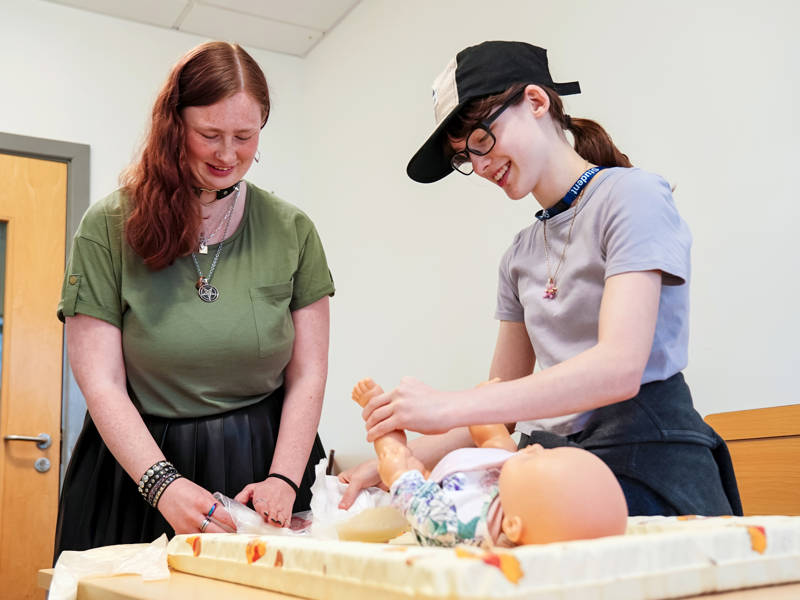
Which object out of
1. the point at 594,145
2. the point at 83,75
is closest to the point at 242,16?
the point at 83,75

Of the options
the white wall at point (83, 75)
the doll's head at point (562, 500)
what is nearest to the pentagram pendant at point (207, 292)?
Result: the doll's head at point (562, 500)

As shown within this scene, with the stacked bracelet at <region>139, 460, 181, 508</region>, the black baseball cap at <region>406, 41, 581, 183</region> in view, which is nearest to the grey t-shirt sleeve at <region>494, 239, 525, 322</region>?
the black baseball cap at <region>406, 41, 581, 183</region>

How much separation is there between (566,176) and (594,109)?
120cm

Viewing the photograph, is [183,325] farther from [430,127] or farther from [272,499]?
[430,127]

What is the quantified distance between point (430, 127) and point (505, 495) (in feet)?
8.00

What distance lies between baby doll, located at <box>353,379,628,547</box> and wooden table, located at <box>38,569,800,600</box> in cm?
11

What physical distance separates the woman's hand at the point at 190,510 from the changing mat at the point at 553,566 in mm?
364

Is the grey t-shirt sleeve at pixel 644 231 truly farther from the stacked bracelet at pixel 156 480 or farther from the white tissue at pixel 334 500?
the stacked bracelet at pixel 156 480

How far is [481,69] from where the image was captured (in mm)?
1146

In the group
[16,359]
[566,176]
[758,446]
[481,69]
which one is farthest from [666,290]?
[16,359]

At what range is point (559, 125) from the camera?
1216mm

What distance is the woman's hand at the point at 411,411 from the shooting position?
887mm

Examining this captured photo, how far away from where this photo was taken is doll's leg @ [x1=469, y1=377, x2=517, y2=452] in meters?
0.96

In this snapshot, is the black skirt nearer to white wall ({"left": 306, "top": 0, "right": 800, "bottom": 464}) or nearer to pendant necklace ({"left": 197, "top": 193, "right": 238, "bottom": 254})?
pendant necklace ({"left": 197, "top": 193, "right": 238, "bottom": 254})
